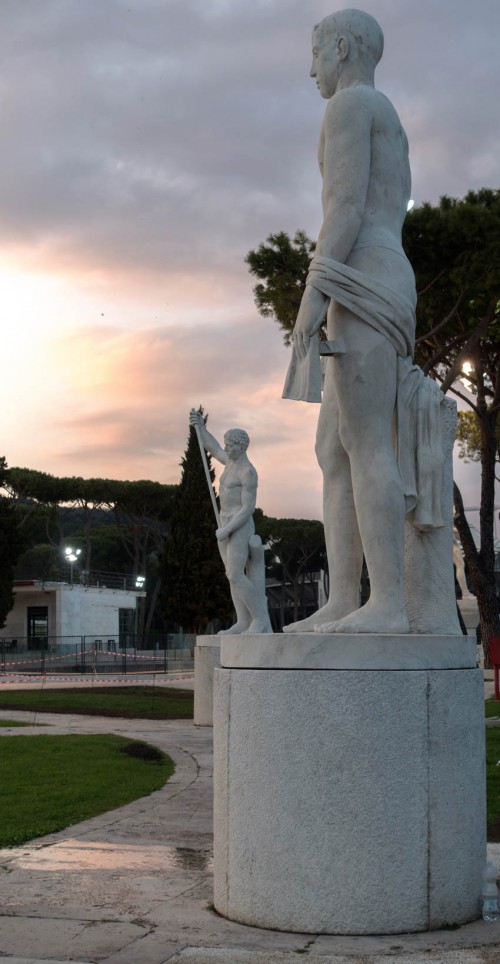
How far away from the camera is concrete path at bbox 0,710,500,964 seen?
3592 millimetres

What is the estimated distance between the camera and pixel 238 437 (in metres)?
12.4

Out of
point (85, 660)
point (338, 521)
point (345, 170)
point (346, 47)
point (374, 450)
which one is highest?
point (346, 47)

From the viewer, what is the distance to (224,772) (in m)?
4.20

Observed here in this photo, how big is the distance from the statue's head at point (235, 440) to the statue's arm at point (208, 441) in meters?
0.16

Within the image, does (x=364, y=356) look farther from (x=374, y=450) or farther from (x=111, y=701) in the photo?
(x=111, y=701)

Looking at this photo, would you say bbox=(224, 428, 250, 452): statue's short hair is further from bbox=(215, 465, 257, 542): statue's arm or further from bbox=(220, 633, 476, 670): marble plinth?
bbox=(220, 633, 476, 670): marble plinth

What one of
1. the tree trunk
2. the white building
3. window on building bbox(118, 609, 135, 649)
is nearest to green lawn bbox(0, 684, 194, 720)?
the tree trunk

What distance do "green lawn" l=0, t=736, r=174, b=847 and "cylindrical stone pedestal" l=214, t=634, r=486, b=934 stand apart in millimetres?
2384

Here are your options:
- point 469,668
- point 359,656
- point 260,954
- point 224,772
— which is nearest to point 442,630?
point 469,668

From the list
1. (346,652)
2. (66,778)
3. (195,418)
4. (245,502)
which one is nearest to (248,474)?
(245,502)

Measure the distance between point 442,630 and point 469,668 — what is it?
0.25 meters

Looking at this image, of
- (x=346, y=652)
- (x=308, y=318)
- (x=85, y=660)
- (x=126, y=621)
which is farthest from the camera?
(x=126, y=621)

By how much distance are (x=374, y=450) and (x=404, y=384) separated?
1.06ft

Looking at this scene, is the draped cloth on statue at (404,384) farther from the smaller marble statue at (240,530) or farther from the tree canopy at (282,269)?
the tree canopy at (282,269)
